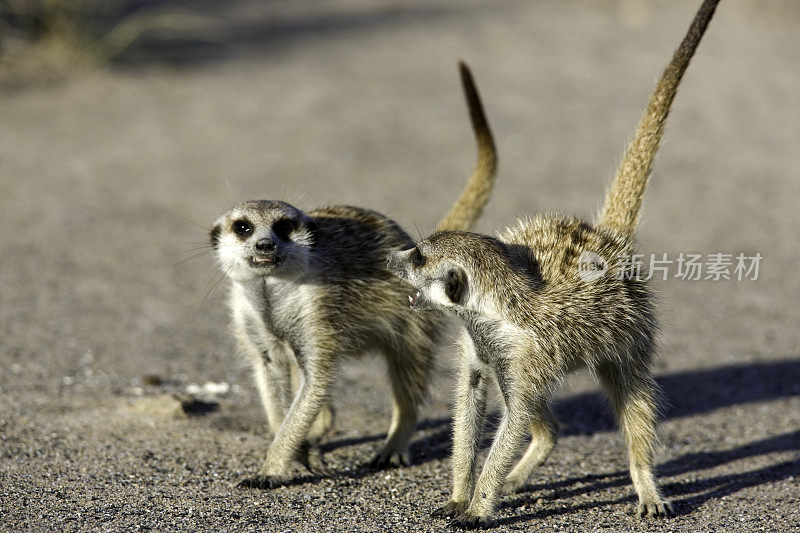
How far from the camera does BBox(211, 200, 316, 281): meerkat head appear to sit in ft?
14.4

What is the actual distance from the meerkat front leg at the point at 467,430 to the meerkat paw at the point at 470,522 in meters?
0.12

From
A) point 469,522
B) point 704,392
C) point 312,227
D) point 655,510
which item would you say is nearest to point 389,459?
point 469,522

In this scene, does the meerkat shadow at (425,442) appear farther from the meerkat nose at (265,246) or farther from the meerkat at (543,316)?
the meerkat nose at (265,246)

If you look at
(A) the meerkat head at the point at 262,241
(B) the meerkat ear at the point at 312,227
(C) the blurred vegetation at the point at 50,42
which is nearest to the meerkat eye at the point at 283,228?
(A) the meerkat head at the point at 262,241

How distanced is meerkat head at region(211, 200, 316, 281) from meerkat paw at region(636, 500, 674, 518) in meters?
1.94

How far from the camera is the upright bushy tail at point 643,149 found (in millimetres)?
4441

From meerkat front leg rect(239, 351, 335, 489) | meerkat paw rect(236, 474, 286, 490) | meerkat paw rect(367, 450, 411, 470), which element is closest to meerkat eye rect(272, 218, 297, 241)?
meerkat front leg rect(239, 351, 335, 489)

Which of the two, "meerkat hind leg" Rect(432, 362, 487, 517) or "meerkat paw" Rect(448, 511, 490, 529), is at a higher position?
"meerkat hind leg" Rect(432, 362, 487, 517)

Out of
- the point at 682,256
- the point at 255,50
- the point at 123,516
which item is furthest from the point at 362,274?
the point at 255,50

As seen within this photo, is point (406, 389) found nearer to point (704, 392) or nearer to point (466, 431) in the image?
point (466, 431)

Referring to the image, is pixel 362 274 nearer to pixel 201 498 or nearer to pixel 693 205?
pixel 201 498

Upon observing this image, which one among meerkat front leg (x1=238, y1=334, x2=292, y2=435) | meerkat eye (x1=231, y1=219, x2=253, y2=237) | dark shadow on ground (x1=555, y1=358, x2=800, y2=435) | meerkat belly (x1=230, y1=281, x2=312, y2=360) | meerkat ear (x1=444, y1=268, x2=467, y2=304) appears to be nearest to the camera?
meerkat ear (x1=444, y1=268, x2=467, y2=304)

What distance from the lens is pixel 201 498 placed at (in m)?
4.24

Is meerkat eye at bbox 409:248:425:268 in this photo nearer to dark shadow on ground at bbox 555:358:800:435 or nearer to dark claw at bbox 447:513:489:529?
dark claw at bbox 447:513:489:529
